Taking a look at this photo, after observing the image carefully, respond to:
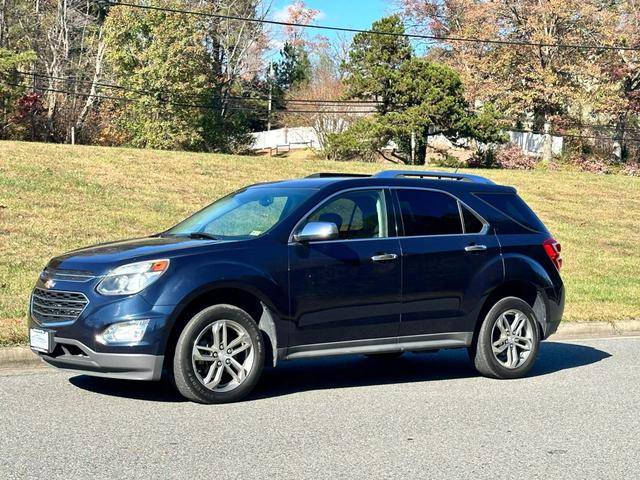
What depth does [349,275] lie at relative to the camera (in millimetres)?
7305

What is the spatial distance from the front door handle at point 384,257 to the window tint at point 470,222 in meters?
1.02

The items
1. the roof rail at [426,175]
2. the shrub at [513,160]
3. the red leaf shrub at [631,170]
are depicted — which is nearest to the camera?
the roof rail at [426,175]

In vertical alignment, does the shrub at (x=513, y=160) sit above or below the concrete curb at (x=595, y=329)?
above

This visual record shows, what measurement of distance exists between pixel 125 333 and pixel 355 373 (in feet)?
9.47

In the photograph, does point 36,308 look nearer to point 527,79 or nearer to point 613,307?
point 613,307

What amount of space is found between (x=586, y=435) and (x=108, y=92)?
122ft

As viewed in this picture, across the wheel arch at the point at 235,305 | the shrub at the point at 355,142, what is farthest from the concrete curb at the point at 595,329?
the shrub at the point at 355,142

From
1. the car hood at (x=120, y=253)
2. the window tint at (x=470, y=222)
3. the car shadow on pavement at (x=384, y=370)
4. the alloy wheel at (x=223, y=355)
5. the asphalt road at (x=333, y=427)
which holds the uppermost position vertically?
the window tint at (x=470, y=222)

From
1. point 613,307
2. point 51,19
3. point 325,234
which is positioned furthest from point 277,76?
point 325,234

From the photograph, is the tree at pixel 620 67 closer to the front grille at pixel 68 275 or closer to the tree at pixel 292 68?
the tree at pixel 292 68

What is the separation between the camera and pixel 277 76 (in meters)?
62.8

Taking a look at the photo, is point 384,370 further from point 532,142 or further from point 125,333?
point 532,142

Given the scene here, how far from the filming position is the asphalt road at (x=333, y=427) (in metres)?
5.29

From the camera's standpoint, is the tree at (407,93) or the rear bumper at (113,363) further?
the tree at (407,93)
